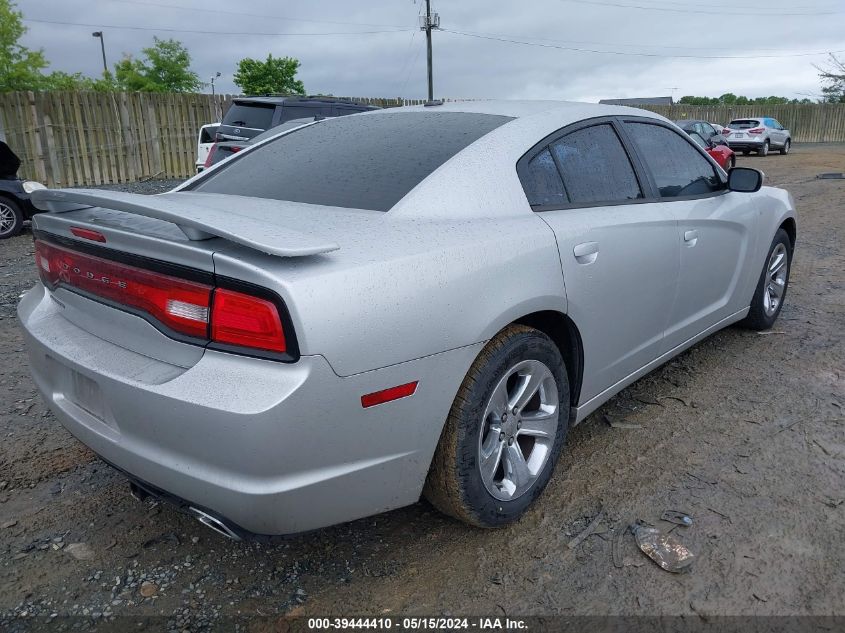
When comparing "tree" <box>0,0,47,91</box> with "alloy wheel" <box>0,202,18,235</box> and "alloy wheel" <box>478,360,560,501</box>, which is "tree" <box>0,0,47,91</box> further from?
"alloy wheel" <box>478,360,560,501</box>

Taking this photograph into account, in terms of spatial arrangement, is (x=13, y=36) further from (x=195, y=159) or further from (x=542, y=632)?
(x=542, y=632)

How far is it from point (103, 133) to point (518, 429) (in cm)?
1539

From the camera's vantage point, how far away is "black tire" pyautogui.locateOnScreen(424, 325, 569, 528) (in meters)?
2.19

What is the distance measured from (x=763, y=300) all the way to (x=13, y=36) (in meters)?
33.5

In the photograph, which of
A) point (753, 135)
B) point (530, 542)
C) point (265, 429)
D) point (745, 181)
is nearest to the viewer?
point (265, 429)

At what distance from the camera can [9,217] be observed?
8.84m

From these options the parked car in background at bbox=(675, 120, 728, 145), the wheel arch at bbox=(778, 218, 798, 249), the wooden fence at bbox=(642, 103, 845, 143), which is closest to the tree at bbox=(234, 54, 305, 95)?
the wooden fence at bbox=(642, 103, 845, 143)

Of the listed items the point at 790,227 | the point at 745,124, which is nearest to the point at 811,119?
the point at 745,124

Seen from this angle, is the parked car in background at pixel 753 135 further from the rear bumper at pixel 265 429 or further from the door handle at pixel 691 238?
the rear bumper at pixel 265 429

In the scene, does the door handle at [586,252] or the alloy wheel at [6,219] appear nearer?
the door handle at [586,252]

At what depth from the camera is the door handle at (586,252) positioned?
2602 mm

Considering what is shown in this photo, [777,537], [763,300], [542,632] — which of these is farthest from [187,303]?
[763,300]

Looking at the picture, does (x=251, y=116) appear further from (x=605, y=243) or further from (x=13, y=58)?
(x=13, y=58)

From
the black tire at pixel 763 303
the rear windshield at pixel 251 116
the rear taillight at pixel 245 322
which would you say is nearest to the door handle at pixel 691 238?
the black tire at pixel 763 303
